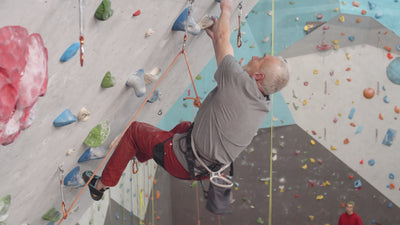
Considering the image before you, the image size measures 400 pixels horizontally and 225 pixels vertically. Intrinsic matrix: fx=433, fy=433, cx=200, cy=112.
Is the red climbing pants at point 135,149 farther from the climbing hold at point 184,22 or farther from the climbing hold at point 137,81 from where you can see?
the climbing hold at point 184,22

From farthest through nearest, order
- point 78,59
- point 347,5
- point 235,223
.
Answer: point 235,223
point 347,5
point 78,59

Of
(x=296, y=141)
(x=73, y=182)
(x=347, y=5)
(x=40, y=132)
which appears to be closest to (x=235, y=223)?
(x=296, y=141)

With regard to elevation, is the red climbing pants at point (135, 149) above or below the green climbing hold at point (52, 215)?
above

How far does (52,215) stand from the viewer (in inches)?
69.7

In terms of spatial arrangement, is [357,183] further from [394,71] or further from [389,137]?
[394,71]

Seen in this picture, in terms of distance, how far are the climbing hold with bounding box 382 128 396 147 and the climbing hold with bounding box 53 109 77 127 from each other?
10.6 ft

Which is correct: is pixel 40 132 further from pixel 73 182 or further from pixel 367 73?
pixel 367 73

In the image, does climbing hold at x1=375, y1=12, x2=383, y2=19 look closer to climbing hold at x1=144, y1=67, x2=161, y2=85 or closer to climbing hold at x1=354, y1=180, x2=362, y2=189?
climbing hold at x1=354, y1=180, x2=362, y2=189

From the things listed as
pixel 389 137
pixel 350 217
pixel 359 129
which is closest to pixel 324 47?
pixel 359 129

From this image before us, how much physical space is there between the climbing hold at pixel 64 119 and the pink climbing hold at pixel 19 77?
180 millimetres

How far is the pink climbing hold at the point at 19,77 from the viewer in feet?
2.70

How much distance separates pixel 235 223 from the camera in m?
4.09

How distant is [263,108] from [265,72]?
0.44ft

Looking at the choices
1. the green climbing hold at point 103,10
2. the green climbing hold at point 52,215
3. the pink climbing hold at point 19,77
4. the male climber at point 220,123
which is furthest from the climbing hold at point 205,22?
the green climbing hold at point 52,215
